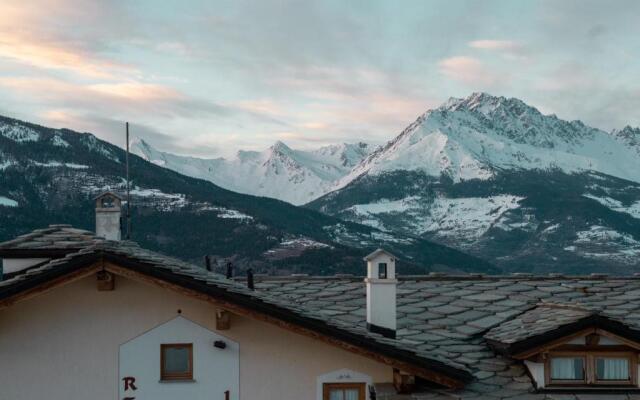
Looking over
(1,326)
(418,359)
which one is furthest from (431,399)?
(1,326)

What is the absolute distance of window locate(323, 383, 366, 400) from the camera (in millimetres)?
13438

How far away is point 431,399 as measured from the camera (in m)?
12.6

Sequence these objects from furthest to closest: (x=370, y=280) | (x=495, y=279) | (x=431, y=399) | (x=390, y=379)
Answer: (x=495, y=279) < (x=370, y=280) < (x=390, y=379) < (x=431, y=399)

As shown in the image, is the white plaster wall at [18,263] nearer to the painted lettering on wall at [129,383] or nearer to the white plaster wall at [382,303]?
the painted lettering on wall at [129,383]

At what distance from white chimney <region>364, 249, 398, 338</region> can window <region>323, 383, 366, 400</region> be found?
1319mm

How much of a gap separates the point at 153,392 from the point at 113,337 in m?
1.07

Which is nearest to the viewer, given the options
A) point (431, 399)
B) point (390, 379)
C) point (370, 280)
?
point (431, 399)

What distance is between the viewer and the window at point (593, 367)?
43.2ft

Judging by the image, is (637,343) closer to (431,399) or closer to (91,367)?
(431,399)

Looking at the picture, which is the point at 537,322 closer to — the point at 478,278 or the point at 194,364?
the point at 194,364

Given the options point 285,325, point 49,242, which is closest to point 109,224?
point 49,242

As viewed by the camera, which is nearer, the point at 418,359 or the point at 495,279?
the point at 418,359

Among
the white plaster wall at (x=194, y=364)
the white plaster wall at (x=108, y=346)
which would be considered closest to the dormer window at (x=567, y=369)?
the white plaster wall at (x=108, y=346)

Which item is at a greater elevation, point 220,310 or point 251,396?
point 220,310
